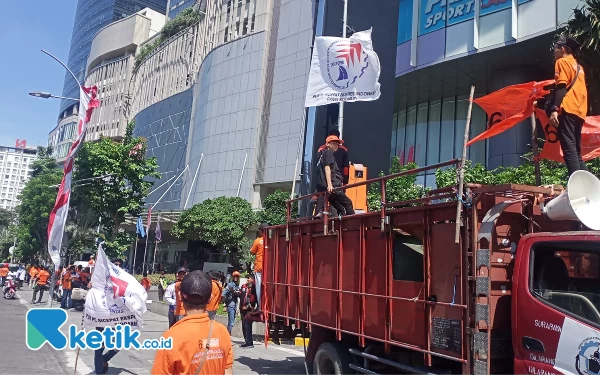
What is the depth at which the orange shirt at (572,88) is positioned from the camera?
5031 millimetres

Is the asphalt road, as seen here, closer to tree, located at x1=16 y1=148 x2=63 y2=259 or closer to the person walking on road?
the person walking on road

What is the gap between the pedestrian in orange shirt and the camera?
2801 mm

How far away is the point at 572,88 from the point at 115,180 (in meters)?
20.8

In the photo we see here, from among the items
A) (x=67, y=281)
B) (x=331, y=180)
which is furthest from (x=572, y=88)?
(x=67, y=281)

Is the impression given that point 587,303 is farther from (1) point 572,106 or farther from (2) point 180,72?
(2) point 180,72

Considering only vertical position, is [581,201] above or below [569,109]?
below

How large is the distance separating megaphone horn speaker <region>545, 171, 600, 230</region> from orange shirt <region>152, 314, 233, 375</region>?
9.67ft

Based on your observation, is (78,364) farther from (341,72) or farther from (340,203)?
(341,72)

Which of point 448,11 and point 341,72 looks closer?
point 341,72

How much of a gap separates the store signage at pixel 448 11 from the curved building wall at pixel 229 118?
14.8 meters

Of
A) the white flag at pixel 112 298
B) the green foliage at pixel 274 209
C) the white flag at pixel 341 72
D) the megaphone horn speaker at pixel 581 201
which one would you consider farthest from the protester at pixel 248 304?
the green foliage at pixel 274 209

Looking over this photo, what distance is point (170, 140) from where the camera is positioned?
48562 millimetres

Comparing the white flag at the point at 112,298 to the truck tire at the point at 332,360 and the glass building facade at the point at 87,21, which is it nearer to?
the truck tire at the point at 332,360

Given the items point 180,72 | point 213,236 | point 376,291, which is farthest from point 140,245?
point 376,291
